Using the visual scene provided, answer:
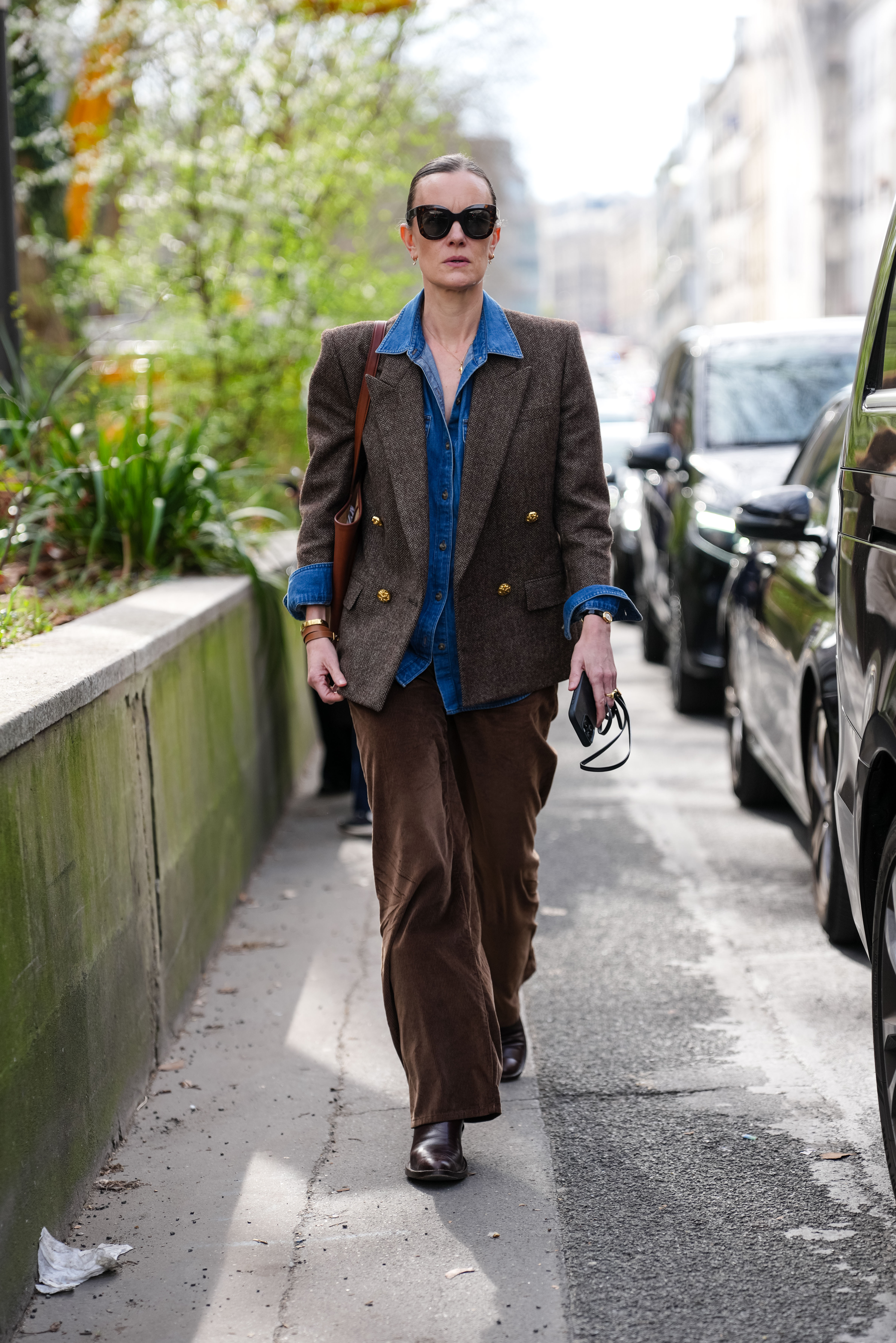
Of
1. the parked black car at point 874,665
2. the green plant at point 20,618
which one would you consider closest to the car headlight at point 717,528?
the green plant at point 20,618

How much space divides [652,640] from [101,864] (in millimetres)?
7813

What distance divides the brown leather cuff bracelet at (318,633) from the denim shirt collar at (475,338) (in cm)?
59

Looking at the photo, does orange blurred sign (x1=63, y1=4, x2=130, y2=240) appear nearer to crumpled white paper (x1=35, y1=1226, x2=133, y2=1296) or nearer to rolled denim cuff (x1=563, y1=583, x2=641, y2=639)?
rolled denim cuff (x1=563, y1=583, x2=641, y2=639)

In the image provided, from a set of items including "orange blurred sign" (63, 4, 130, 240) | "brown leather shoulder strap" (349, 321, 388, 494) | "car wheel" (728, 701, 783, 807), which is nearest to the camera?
"brown leather shoulder strap" (349, 321, 388, 494)

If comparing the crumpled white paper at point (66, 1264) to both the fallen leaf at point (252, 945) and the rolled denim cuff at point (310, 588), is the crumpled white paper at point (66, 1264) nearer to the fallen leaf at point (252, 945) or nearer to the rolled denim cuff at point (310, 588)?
the rolled denim cuff at point (310, 588)

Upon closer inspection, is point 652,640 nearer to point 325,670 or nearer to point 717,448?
point 717,448

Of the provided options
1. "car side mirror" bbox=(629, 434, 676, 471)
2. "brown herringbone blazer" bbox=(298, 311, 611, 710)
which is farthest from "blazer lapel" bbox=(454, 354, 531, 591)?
"car side mirror" bbox=(629, 434, 676, 471)

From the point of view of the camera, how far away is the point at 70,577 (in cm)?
645

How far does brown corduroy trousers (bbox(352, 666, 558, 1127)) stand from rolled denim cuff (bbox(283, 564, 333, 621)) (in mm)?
242

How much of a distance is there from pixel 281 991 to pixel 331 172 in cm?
817

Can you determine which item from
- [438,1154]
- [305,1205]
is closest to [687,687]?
[438,1154]

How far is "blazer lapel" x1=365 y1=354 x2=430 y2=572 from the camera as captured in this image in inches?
138

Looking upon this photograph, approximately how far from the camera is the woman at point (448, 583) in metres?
3.51

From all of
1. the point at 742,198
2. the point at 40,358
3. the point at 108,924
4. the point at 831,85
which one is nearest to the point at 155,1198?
the point at 108,924
